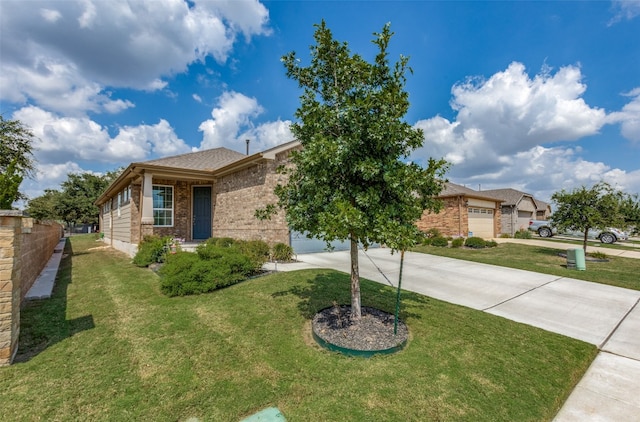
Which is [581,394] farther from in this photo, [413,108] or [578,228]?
[578,228]

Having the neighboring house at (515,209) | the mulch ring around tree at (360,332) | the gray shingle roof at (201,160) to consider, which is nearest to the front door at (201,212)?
the gray shingle roof at (201,160)

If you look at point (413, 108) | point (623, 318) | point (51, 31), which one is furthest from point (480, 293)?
point (51, 31)

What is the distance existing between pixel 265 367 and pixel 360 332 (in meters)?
1.43

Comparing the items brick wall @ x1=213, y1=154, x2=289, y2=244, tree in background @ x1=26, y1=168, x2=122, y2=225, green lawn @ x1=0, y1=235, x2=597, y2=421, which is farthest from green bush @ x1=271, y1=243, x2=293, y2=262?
tree in background @ x1=26, y1=168, x2=122, y2=225

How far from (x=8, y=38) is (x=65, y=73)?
1878 mm

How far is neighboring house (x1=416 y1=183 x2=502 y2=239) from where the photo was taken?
61.5ft

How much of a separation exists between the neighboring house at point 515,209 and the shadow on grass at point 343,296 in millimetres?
24508

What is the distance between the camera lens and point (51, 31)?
805cm

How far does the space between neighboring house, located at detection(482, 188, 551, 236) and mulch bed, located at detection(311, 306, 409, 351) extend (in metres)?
26.1

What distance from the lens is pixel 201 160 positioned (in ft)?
45.1

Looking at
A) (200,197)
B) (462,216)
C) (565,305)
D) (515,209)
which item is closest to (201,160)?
(200,197)

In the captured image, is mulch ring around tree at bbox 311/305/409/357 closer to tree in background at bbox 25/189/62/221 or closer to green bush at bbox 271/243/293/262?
green bush at bbox 271/243/293/262

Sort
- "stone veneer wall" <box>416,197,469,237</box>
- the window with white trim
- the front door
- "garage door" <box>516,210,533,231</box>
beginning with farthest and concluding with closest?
"garage door" <box>516,210,533,231</box>, "stone veneer wall" <box>416,197,469,237</box>, the front door, the window with white trim

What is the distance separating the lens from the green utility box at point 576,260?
9336mm
